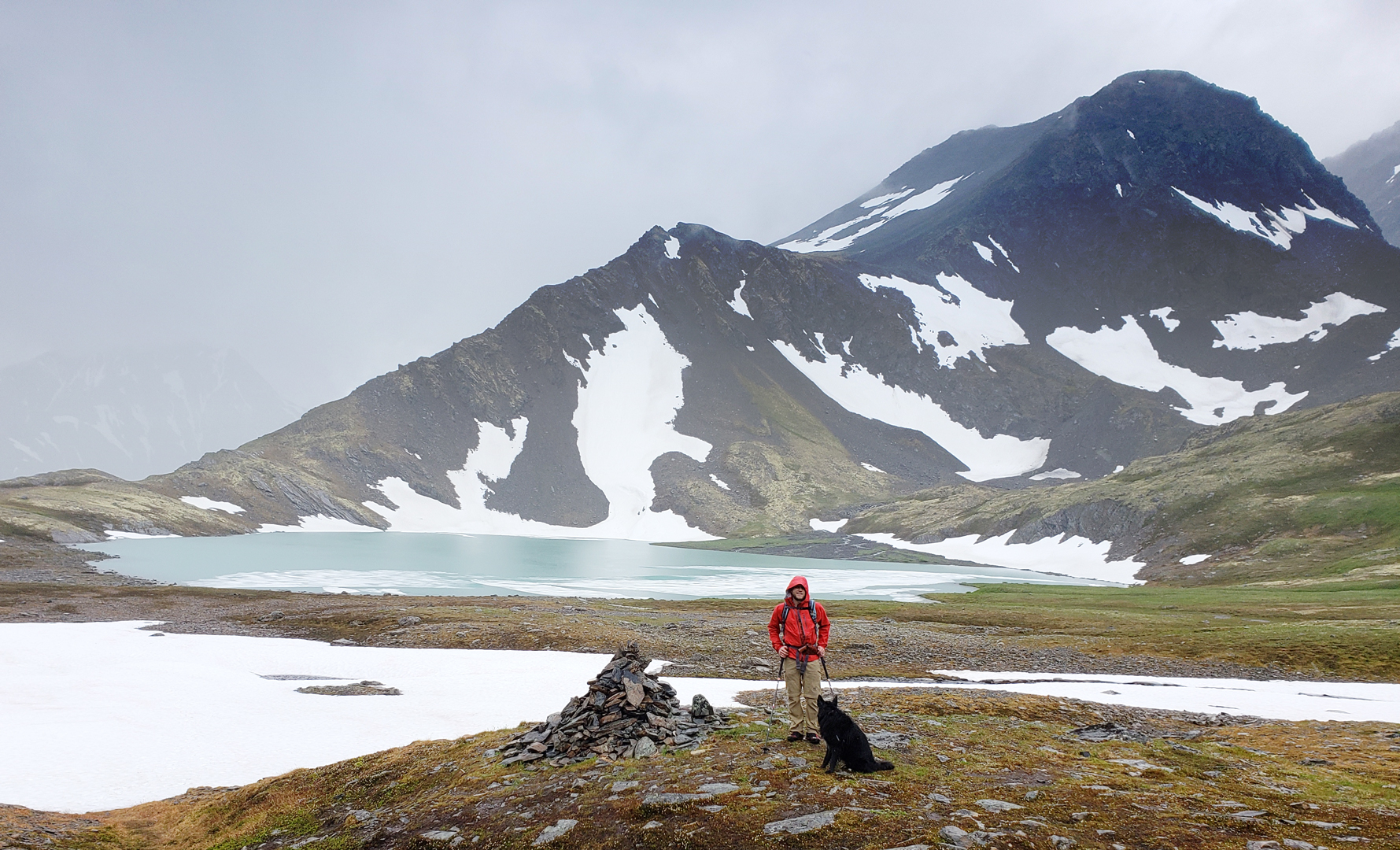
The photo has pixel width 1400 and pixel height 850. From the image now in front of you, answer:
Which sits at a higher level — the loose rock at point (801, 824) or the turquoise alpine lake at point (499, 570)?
the loose rock at point (801, 824)

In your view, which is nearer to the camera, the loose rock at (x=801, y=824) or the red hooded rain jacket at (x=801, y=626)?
the loose rock at (x=801, y=824)

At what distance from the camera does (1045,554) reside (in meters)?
120

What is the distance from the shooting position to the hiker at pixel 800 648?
546 inches

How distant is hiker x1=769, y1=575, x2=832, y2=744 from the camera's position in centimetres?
1388

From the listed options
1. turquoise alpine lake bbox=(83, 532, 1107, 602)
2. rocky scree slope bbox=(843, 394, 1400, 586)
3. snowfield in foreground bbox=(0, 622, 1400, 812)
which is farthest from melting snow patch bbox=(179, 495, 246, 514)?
rocky scree slope bbox=(843, 394, 1400, 586)

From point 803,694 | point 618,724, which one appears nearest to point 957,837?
point 803,694

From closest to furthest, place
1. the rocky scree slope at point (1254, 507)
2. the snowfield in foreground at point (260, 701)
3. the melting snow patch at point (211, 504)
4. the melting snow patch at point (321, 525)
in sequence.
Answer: the snowfield in foreground at point (260, 701) < the rocky scree slope at point (1254, 507) < the melting snow patch at point (211, 504) < the melting snow patch at point (321, 525)

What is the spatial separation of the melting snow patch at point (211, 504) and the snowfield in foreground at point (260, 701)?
394ft

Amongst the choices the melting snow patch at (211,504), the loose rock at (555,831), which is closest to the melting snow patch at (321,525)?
the melting snow patch at (211,504)

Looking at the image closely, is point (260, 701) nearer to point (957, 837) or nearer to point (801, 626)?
point (801, 626)

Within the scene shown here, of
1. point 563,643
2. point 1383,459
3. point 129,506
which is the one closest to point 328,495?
point 129,506

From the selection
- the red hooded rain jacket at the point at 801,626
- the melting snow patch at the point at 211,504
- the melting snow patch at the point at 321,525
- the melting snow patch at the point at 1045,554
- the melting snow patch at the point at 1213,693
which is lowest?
the melting snow patch at the point at 1045,554

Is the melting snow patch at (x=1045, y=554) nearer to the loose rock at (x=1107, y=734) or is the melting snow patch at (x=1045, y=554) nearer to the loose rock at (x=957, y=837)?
the loose rock at (x=1107, y=734)

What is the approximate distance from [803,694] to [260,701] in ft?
69.5
